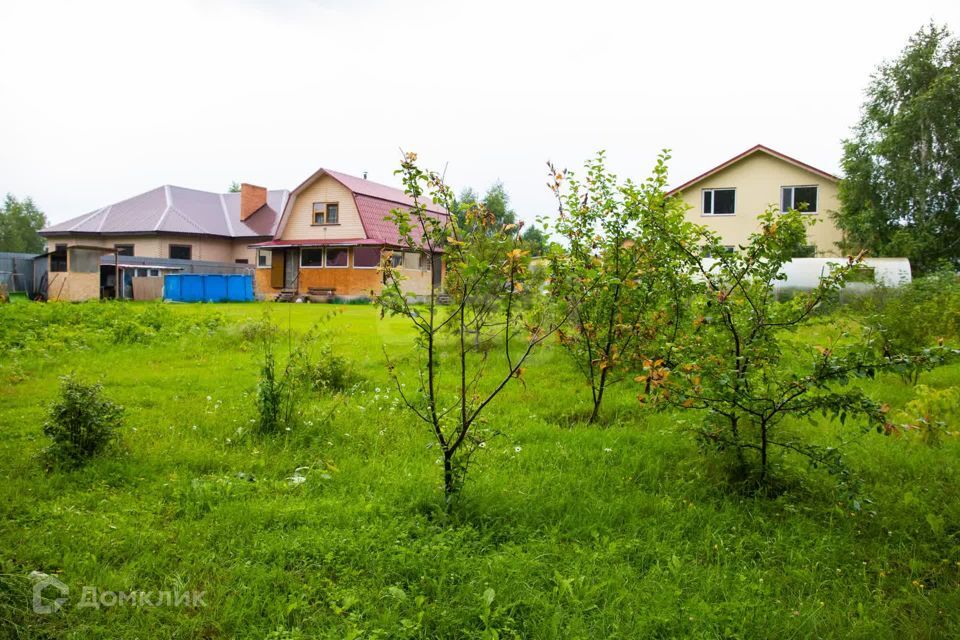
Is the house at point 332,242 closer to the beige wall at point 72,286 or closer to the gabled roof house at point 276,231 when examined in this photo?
the gabled roof house at point 276,231

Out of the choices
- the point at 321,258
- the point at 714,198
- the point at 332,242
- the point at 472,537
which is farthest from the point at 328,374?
the point at 714,198

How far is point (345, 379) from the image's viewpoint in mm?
6777

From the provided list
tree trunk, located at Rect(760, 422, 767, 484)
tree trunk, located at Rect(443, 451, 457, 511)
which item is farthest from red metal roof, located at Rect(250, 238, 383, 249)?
tree trunk, located at Rect(760, 422, 767, 484)

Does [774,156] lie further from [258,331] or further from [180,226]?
[180,226]

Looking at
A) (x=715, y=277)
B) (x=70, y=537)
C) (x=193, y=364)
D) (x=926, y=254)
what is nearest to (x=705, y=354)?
(x=715, y=277)

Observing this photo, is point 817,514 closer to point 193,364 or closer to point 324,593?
point 324,593

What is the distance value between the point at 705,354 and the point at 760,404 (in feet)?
1.53

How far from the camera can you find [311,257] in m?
27.1

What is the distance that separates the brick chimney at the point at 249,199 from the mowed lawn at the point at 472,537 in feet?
100

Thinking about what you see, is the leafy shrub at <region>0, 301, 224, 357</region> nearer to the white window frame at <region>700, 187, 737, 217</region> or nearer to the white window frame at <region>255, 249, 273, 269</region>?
the white window frame at <region>255, 249, 273, 269</region>

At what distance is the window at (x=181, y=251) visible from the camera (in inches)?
1200

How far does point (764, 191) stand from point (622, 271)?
2186 centimetres

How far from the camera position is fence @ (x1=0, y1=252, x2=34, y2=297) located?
21609 mm

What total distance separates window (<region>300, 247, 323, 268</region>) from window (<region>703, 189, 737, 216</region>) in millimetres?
17434
